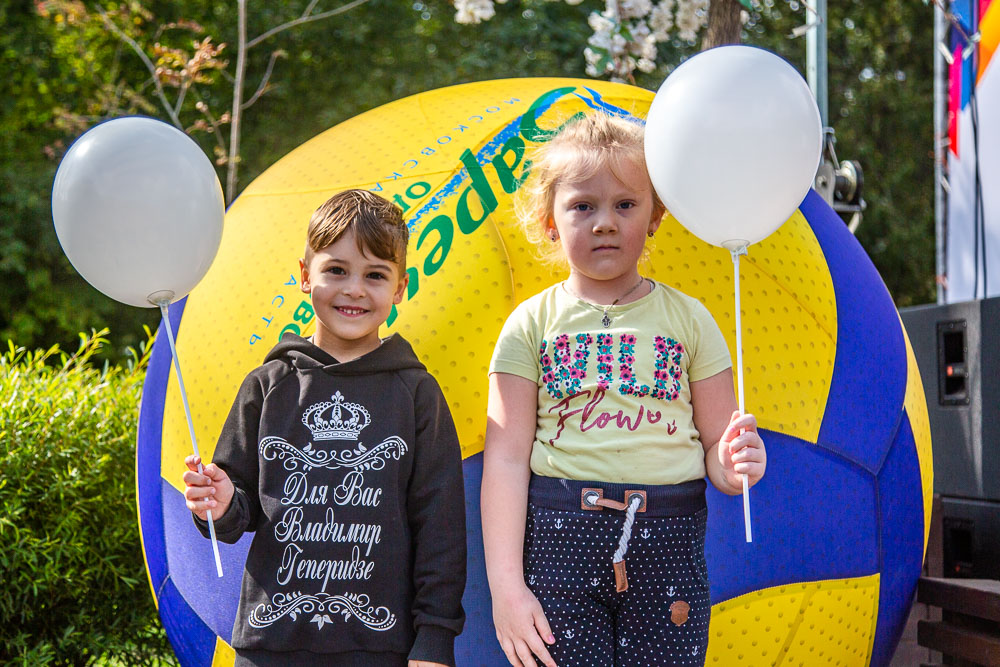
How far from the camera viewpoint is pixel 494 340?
2096 mm

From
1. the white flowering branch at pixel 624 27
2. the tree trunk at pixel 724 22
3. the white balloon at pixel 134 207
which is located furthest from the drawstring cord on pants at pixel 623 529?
the white flowering branch at pixel 624 27

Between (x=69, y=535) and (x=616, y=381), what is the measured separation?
214cm

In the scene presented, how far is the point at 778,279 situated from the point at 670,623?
3.02 ft

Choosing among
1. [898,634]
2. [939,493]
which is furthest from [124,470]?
[939,493]

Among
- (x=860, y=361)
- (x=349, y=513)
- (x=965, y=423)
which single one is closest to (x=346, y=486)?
(x=349, y=513)

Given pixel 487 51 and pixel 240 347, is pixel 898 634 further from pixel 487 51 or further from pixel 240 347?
pixel 487 51

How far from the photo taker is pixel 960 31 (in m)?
4.70

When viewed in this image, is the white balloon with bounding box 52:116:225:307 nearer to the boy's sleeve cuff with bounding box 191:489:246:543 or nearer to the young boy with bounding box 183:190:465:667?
the young boy with bounding box 183:190:465:667

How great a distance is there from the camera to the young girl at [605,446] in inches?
70.7

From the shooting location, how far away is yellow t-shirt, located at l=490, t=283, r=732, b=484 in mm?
1820

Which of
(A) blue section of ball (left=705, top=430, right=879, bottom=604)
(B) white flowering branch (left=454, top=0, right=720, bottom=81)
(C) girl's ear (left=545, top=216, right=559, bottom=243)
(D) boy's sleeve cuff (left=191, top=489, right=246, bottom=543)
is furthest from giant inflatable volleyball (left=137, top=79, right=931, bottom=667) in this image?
(B) white flowering branch (left=454, top=0, right=720, bottom=81)

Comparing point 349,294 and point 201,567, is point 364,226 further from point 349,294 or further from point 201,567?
point 201,567

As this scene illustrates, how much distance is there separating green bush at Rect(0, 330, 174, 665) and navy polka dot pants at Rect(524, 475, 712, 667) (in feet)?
6.38

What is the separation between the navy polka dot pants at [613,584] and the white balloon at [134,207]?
897mm
